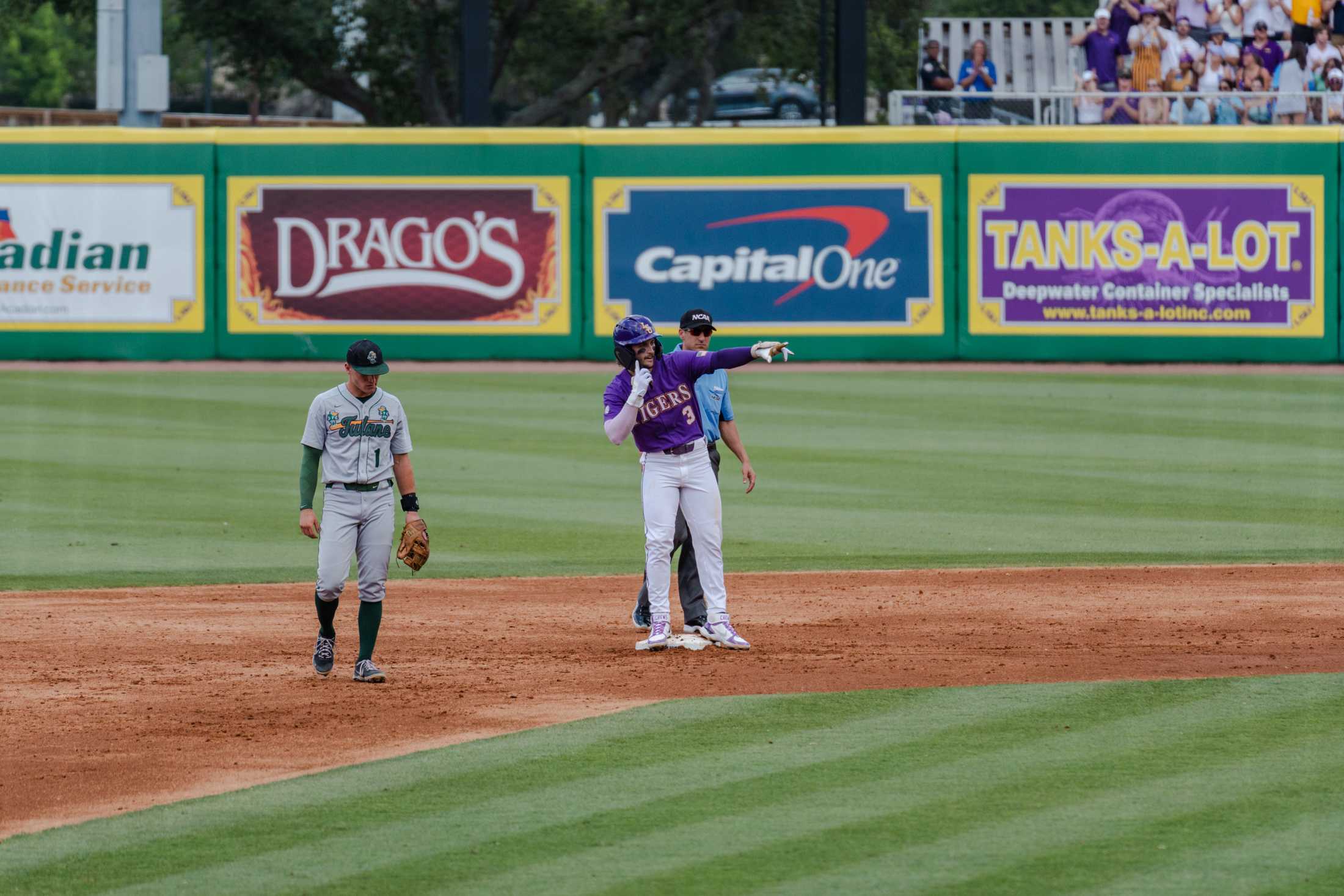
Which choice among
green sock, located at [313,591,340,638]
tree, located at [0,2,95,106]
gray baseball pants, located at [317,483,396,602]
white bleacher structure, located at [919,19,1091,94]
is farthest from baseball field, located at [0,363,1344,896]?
tree, located at [0,2,95,106]

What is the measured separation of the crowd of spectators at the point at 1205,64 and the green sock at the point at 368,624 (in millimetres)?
18621

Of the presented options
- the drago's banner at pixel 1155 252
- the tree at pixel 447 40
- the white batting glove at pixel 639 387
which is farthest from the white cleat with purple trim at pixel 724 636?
the tree at pixel 447 40

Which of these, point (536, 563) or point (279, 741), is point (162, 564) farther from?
point (279, 741)

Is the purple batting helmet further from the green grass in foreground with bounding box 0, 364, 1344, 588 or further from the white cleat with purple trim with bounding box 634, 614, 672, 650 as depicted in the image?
the green grass in foreground with bounding box 0, 364, 1344, 588

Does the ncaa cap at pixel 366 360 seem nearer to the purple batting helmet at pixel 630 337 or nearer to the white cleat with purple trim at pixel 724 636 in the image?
the purple batting helmet at pixel 630 337

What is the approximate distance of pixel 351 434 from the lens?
9016 mm

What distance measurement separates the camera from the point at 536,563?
13703 millimetres

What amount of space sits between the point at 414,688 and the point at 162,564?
4877mm

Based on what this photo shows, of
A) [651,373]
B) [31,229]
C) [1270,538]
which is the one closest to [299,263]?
[31,229]

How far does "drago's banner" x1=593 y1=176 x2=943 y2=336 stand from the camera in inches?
996

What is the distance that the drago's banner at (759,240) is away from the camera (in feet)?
83.0

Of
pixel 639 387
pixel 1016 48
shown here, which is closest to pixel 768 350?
pixel 639 387

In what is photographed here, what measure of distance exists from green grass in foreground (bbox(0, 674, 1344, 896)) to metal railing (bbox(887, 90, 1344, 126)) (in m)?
18.3

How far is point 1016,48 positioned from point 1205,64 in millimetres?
5597
